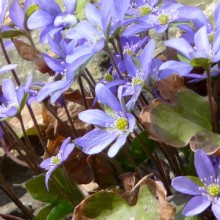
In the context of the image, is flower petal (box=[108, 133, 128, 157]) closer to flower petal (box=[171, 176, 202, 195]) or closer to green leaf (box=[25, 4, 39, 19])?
flower petal (box=[171, 176, 202, 195])

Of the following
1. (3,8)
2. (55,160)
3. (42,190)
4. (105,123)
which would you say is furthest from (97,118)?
(3,8)

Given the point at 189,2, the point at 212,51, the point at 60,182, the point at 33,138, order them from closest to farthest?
the point at 212,51 → the point at 60,182 → the point at 33,138 → the point at 189,2

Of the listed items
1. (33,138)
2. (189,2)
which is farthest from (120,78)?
(189,2)

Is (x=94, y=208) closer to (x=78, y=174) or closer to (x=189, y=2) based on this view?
(x=78, y=174)

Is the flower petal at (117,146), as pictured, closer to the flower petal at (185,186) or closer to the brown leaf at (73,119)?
the flower petal at (185,186)

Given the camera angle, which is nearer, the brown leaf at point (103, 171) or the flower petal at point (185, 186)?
the flower petal at point (185, 186)

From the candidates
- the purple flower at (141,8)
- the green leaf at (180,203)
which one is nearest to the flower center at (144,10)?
the purple flower at (141,8)
